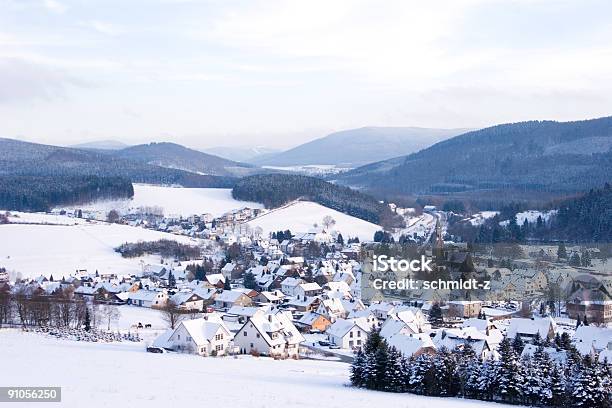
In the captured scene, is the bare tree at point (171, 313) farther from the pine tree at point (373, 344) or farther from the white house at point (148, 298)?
the pine tree at point (373, 344)

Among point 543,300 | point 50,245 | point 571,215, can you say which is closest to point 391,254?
point 543,300

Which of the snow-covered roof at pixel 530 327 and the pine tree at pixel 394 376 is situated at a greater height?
the pine tree at pixel 394 376

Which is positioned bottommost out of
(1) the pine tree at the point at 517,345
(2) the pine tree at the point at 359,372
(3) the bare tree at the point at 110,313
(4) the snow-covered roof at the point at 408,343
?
(3) the bare tree at the point at 110,313

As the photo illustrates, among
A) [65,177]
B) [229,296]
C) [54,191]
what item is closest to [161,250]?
[229,296]

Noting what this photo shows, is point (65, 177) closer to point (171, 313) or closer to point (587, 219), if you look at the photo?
point (587, 219)

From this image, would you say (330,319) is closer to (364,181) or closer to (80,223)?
(80,223)

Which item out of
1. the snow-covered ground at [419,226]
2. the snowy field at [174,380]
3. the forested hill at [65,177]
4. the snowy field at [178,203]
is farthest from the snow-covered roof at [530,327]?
the forested hill at [65,177]

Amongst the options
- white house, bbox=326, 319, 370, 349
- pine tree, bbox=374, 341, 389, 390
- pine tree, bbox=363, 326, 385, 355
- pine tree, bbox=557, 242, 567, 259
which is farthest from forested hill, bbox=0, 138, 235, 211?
pine tree, bbox=374, 341, 389, 390
